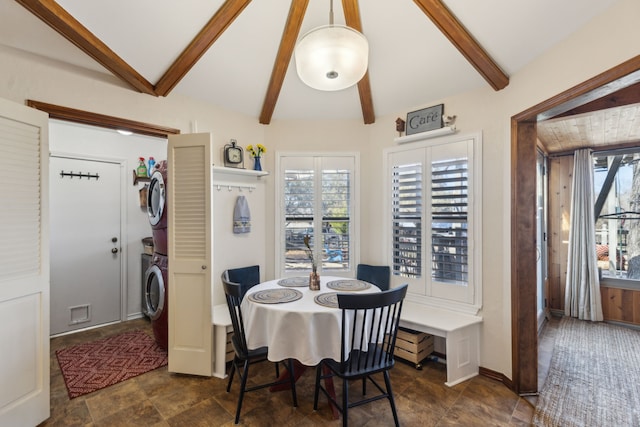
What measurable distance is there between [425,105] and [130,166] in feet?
12.3

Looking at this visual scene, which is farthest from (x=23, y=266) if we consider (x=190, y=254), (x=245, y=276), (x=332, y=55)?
(x=332, y=55)

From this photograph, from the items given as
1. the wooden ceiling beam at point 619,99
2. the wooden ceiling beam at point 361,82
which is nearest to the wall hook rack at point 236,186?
the wooden ceiling beam at point 361,82

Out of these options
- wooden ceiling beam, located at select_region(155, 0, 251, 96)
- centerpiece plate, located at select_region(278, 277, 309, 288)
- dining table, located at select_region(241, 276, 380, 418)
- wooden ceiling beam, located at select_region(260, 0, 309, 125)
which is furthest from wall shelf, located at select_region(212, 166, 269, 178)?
dining table, located at select_region(241, 276, 380, 418)

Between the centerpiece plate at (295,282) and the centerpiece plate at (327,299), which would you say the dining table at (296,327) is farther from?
the centerpiece plate at (295,282)

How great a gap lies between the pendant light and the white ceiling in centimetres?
74

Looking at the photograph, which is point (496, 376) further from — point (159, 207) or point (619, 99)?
point (159, 207)

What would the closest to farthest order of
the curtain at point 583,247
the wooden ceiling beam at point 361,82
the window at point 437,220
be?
1. the wooden ceiling beam at point 361,82
2. the window at point 437,220
3. the curtain at point 583,247

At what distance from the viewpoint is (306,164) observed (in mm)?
3449

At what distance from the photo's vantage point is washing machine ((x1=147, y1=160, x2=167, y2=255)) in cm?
295

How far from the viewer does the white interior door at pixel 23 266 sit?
1.81 meters

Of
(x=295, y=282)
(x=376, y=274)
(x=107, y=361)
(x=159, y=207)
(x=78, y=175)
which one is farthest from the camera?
(x=78, y=175)

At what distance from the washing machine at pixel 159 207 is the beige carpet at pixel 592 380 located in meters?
3.37

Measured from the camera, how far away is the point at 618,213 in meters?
4.08

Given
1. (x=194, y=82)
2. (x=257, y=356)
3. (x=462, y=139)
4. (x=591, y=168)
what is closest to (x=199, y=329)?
(x=257, y=356)
